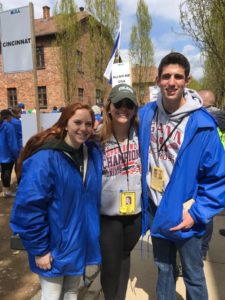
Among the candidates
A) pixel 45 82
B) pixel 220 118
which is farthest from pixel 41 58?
pixel 220 118

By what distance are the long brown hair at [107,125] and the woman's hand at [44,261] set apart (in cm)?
83

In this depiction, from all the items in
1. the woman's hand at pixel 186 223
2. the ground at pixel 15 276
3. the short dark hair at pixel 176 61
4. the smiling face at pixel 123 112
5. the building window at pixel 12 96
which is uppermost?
the building window at pixel 12 96

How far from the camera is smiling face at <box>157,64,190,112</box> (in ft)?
6.78

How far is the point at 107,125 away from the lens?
2.33 metres

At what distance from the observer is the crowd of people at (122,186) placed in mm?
1981

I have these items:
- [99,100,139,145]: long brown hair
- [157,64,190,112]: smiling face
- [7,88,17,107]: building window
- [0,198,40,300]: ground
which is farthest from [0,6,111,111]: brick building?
[157,64,190,112]: smiling face

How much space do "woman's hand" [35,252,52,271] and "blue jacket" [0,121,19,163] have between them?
5.11 m

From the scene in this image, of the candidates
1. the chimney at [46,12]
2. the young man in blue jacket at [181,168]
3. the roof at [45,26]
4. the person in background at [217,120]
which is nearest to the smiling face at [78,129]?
the young man in blue jacket at [181,168]

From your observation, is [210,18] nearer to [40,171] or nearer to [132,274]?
[132,274]

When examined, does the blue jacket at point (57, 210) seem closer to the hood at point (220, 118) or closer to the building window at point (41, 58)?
the hood at point (220, 118)

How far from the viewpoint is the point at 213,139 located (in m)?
2.03

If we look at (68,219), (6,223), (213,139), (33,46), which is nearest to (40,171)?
(68,219)

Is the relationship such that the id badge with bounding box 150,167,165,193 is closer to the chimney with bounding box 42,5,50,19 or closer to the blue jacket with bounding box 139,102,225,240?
the blue jacket with bounding box 139,102,225,240

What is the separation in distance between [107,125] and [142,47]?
24229 mm
